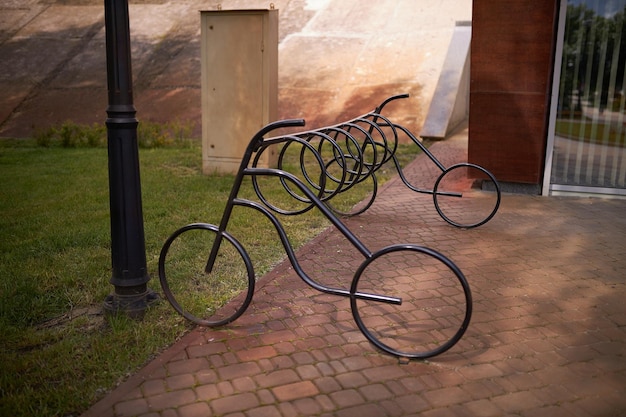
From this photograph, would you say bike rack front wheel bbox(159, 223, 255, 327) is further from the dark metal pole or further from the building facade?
the building facade

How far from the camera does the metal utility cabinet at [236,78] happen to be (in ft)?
28.0

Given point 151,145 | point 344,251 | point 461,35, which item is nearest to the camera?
point 344,251

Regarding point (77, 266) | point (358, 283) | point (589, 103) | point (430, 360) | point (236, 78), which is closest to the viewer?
point (430, 360)

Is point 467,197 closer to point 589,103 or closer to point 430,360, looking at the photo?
→ point 589,103

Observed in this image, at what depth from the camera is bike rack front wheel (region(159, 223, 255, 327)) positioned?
162 inches

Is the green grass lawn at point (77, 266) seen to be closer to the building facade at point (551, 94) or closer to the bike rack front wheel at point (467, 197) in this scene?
the bike rack front wheel at point (467, 197)

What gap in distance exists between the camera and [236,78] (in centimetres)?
870

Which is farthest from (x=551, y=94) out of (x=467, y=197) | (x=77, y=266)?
(x=77, y=266)

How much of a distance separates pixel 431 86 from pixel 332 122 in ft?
7.82

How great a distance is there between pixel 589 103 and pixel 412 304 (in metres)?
4.40

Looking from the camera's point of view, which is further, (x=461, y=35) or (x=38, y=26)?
(x=38, y=26)

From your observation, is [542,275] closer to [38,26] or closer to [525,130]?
[525,130]

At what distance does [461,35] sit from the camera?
46.1ft

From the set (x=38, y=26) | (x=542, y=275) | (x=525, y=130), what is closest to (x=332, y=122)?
(x=525, y=130)
